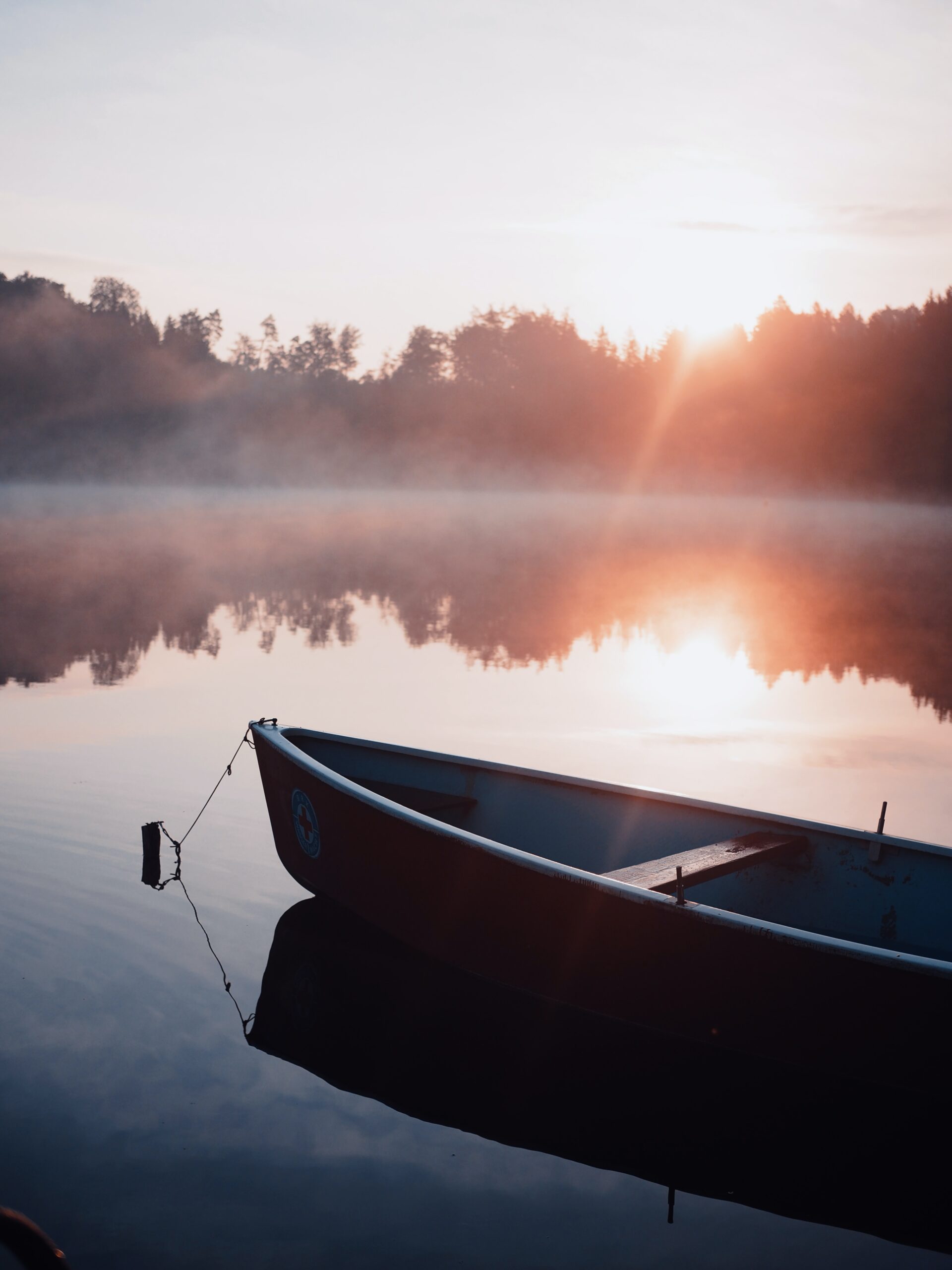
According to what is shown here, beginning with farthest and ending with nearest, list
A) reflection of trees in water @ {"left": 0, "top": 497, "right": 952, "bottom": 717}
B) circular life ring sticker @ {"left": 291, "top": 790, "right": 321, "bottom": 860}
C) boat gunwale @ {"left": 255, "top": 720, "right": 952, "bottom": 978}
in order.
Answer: reflection of trees in water @ {"left": 0, "top": 497, "right": 952, "bottom": 717} → circular life ring sticker @ {"left": 291, "top": 790, "right": 321, "bottom": 860} → boat gunwale @ {"left": 255, "top": 720, "right": 952, "bottom": 978}

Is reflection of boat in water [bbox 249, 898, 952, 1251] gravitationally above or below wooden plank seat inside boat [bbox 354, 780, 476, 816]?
below

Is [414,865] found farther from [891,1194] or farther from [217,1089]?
[891,1194]

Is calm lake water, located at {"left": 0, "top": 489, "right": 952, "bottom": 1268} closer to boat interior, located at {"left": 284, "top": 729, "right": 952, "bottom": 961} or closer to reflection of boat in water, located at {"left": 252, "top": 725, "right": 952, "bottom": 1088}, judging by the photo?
reflection of boat in water, located at {"left": 252, "top": 725, "right": 952, "bottom": 1088}

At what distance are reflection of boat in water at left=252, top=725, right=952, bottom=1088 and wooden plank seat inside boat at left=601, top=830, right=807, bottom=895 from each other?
0.01 m

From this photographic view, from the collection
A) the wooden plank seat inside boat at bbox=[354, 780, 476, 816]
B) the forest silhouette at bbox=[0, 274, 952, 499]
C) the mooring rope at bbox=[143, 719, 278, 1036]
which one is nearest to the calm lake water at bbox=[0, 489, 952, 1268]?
the mooring rope at bbox=[143, 719, 278, 1036]

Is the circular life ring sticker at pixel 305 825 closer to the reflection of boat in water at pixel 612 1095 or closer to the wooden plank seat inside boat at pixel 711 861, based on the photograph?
the reflection of boat in water at pixel 612 1095

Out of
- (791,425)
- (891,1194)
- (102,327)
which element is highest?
(102,327)

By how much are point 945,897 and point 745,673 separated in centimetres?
969

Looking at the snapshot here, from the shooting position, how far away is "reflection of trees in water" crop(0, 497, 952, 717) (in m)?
15.8

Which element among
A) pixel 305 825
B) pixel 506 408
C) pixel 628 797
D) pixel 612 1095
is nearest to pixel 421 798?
pixel 305 825

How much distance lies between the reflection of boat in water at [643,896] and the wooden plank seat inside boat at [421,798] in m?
0.02

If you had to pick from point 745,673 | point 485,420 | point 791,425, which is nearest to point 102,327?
point 485,420

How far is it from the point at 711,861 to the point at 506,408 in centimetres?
8913

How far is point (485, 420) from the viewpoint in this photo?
9181cm
